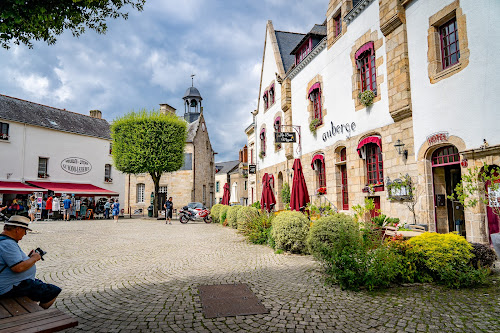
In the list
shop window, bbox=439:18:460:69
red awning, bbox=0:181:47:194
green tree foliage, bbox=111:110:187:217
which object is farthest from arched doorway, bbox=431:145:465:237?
red awning, bbox=0:181:47:194

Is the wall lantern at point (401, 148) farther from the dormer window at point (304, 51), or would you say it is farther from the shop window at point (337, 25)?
the dormer window at point (304, 51)

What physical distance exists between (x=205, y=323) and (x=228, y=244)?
239 inches

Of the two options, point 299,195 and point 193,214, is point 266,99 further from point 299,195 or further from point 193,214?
point 299,195

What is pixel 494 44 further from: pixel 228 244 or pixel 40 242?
pixel 40 242

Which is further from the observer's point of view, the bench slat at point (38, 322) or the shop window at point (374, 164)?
the shop window at point (374, 164)

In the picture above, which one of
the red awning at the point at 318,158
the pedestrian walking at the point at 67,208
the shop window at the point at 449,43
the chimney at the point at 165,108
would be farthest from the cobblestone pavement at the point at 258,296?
the chimney at the point at 165,108

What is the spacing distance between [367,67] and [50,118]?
85.7 ft

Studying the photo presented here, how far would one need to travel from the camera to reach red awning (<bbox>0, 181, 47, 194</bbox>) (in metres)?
20.0

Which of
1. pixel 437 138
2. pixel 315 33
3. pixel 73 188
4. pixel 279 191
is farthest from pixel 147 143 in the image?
pixel 437 138

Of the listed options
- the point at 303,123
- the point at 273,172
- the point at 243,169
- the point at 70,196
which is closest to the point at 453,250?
the point at 303,123

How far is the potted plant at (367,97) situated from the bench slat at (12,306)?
1034 cm

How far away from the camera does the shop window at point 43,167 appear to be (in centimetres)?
2414

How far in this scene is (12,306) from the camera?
9.59ft

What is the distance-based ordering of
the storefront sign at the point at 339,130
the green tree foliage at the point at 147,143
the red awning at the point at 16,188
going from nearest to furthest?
the storefront sign at the point at 339,130
the red awning at the point at 16,188
the green tree foliage at the point at 147,143
